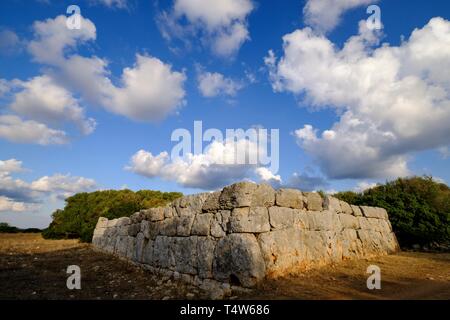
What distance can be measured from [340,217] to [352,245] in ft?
3.11

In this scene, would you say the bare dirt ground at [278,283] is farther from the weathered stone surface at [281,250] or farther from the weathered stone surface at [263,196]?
the weathered stone surface at [263,196]

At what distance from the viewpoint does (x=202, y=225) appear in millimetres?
8453

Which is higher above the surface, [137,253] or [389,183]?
[389,183]

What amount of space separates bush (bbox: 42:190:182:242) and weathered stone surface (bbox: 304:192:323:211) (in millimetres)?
17475

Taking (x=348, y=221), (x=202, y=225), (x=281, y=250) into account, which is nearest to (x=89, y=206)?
(x=202, y=225)

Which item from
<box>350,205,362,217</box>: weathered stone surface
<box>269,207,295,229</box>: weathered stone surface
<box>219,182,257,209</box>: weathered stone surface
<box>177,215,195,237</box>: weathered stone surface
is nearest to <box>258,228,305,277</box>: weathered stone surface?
<box>269,207,295,229</box>: weathered stone surface

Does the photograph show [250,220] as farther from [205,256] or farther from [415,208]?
[415,208]

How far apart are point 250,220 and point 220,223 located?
2.89 feet

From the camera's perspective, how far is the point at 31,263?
42.4 ft

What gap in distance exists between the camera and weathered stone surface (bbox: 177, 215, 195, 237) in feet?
29.6
